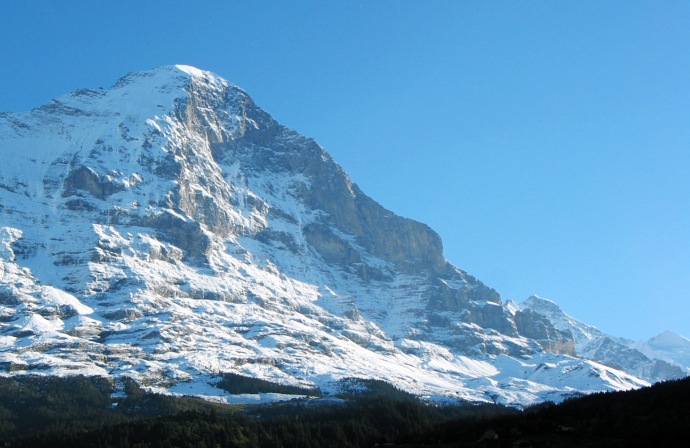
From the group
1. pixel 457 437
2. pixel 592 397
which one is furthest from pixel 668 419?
pixel 592 397

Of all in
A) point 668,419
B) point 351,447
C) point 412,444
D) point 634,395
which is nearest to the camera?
point 668,419

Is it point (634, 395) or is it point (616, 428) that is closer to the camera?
point (616, 428)

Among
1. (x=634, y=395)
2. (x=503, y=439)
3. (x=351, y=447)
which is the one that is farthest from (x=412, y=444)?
(x=351, y=447)

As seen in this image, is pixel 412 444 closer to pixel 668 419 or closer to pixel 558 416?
pixel 558 416

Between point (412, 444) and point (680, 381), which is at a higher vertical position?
point (680, 381)

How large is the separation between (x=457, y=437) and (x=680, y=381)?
38924mm

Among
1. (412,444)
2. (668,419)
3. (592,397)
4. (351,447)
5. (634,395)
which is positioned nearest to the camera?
(668,419)

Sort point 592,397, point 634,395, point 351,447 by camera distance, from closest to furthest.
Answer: point 634,395 → point 592,397 → point 351,447

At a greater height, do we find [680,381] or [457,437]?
[680,381]

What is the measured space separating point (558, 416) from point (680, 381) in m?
24.0

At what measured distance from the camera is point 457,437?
112562mm

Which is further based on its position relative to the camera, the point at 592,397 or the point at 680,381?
the point at 592,397

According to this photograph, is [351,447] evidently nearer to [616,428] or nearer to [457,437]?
[457,437]

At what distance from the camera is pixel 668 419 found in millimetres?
97625
